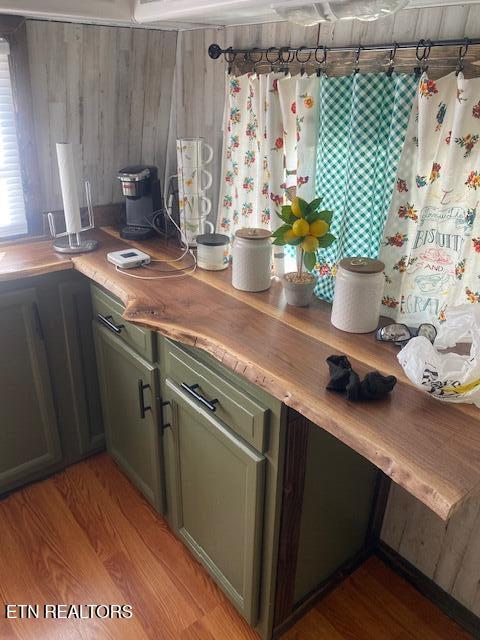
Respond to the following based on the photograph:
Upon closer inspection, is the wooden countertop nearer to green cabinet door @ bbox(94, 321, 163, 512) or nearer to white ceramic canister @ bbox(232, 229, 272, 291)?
white ceramic canister @ bbox(232, 229, 272, 291)

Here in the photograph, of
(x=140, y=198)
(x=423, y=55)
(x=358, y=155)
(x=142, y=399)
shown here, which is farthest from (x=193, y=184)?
(x=423, y=55)

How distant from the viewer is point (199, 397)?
1.41m

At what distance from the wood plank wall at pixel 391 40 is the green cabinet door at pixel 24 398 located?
864 millimetres

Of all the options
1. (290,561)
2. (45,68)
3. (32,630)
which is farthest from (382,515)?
(45,68)

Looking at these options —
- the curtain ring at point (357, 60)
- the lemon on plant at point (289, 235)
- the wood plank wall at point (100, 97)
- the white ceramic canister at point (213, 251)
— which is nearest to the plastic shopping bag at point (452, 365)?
the lemon on plant at point (289, 235)

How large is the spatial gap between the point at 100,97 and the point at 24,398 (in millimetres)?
1204

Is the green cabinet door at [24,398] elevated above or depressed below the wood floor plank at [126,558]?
above

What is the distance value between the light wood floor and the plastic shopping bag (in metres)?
0.98

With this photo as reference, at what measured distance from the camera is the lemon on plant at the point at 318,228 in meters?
1.40

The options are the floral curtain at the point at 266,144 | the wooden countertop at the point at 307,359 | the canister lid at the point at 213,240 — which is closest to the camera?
the wooden countertop at the point at 307,359

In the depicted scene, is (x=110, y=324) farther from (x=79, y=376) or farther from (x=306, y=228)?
(x=306, y=228)

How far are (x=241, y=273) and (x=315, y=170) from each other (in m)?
0.39

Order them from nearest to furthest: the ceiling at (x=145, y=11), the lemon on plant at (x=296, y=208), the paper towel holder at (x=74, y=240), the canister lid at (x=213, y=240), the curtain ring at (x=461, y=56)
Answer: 1. the curtain ring at (x=461, y=56)
2. the ceiling at (x=145, y=11)
3. the lemon on plant at (x=296, y=208)
4. the canister lid at (x=213, y=240)
5. the paper towel holder at (x=74, y=240)

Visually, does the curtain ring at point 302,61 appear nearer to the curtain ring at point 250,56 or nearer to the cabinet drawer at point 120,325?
the curtain ring at point 250,56
